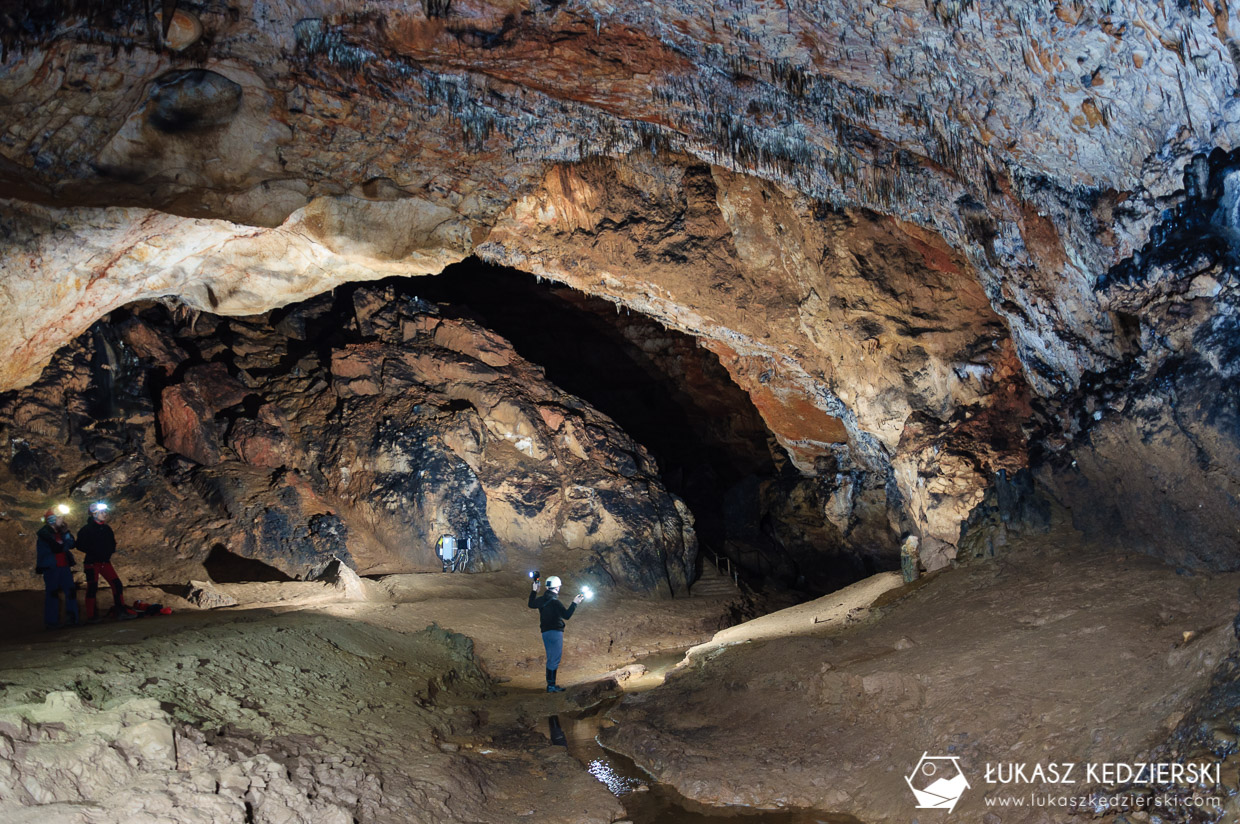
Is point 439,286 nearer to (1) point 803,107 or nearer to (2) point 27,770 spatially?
(1) point 803,107

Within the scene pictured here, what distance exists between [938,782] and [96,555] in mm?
9343

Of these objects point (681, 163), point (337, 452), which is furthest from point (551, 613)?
point (337, 452)

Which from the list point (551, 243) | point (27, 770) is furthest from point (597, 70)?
point (27, 770)

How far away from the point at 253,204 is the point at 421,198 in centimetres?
221

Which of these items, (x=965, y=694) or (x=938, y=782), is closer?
(x=938, y=782)

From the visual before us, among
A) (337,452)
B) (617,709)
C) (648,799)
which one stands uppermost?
(337,452)

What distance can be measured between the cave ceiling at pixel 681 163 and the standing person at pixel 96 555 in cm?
260

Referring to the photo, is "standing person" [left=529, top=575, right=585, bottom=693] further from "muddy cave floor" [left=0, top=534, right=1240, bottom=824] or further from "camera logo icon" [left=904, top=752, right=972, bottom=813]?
"camera logo icon" [left=904, top=752, right=972, bottom=813]

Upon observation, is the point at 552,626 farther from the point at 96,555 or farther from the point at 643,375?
the point at 643,375

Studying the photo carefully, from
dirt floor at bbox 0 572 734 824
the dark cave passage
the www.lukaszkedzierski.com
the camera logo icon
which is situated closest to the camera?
the www.lukaszkedzierski.com

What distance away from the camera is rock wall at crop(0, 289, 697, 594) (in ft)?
44.5

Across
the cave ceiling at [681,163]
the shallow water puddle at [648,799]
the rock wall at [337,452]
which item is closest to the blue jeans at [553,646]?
the shallow water puddle at [648,799]

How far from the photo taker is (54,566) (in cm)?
875

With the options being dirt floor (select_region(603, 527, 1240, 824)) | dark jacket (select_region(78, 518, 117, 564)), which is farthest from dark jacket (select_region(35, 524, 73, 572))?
dirt floor (select_region(603, 527, 1240, 824))
